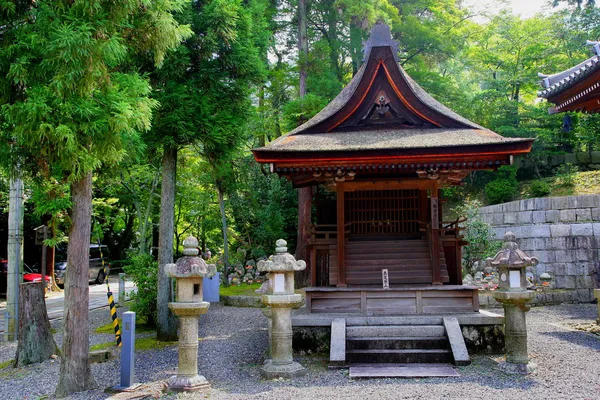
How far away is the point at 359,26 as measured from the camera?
67.9ft

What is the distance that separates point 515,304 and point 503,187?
616 inches

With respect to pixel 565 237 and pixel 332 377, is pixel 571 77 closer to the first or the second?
pixel 565 237

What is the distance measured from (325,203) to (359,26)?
36.3 ft

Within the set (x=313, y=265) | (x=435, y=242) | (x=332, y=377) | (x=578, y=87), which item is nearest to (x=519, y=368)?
(x=332, y=377)

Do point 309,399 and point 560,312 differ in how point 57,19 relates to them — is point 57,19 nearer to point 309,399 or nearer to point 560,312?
point 309,399

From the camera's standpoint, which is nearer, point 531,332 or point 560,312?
point 531,332

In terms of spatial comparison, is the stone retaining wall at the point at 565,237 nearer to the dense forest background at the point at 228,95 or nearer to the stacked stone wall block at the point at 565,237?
the stacked stone wall block at the point at 565,237

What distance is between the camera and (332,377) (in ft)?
25.1

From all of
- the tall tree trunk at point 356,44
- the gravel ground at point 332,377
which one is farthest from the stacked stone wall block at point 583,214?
the tall tree trunk at point 356,44

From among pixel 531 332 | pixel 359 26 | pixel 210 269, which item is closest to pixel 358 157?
pixel 210 269

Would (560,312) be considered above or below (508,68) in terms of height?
below

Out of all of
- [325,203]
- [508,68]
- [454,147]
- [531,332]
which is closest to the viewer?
[454,147]

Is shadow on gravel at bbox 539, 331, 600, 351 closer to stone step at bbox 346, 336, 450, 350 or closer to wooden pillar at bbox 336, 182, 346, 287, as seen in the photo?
stone step at bbox 346, 336, 450, 350

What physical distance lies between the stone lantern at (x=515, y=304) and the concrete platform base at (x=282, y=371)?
10.3ft
